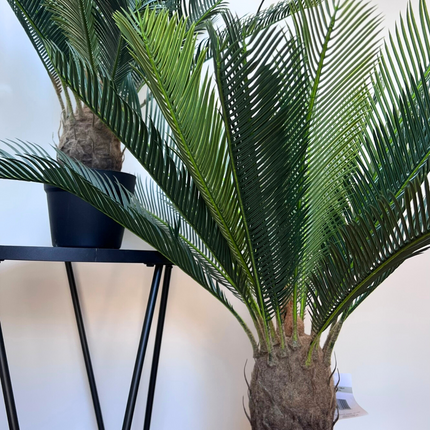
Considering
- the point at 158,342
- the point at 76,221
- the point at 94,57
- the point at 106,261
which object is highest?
the point at 94,57

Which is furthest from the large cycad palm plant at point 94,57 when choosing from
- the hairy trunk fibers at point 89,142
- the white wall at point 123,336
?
the white wall at point 123,336

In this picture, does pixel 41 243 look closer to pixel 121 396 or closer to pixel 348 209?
pixel 121 396

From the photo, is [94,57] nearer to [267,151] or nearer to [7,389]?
[267,151]

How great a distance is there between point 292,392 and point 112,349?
81cm

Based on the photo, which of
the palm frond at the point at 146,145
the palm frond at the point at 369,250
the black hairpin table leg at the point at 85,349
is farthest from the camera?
the black hairpin table leg at the point at 85,349

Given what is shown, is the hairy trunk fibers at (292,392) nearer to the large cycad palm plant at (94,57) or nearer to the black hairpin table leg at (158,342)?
the black hairpin table leg at (158,342)

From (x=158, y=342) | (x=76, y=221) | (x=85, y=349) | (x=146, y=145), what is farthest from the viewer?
(x=85, y=349)

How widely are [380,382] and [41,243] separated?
4.60 feet

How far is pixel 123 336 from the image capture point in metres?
1.62

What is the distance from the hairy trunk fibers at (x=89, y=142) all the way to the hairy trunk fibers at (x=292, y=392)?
2.15 feet

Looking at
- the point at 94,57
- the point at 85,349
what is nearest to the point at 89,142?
the point at 94,57

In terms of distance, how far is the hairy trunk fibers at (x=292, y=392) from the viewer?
3.27ft

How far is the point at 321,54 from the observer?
3.09ft

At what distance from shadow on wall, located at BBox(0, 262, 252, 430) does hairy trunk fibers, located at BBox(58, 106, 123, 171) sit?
543 millimetres
